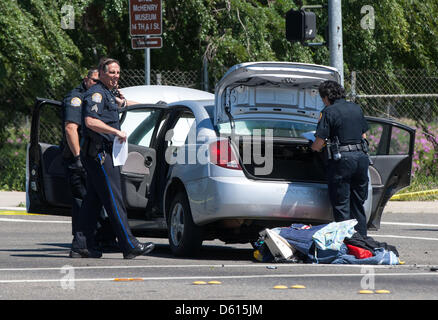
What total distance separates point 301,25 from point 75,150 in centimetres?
628

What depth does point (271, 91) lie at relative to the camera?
9.78 metres

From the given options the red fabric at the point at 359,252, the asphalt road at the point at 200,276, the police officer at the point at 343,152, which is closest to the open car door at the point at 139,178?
the asphalt road at the point at 200,276

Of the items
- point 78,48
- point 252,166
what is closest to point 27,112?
point 78,48

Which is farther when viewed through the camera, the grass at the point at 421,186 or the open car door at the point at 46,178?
the grass at the point at 421,186

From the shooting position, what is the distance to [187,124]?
10.5 meters

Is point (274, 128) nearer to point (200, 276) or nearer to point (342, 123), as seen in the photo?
point (342, 123)

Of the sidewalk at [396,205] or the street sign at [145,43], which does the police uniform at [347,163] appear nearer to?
the sidewalk at [396,205]

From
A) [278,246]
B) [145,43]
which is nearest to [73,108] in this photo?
[278,246]

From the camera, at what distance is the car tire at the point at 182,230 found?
31.4ft

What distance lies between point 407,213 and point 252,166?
22.7 ft

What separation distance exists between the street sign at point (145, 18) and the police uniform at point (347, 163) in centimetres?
672

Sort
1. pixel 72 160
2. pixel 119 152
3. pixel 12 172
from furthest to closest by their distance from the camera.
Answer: pixel 12 172 → pixel 72 160 → pixel 119 152
